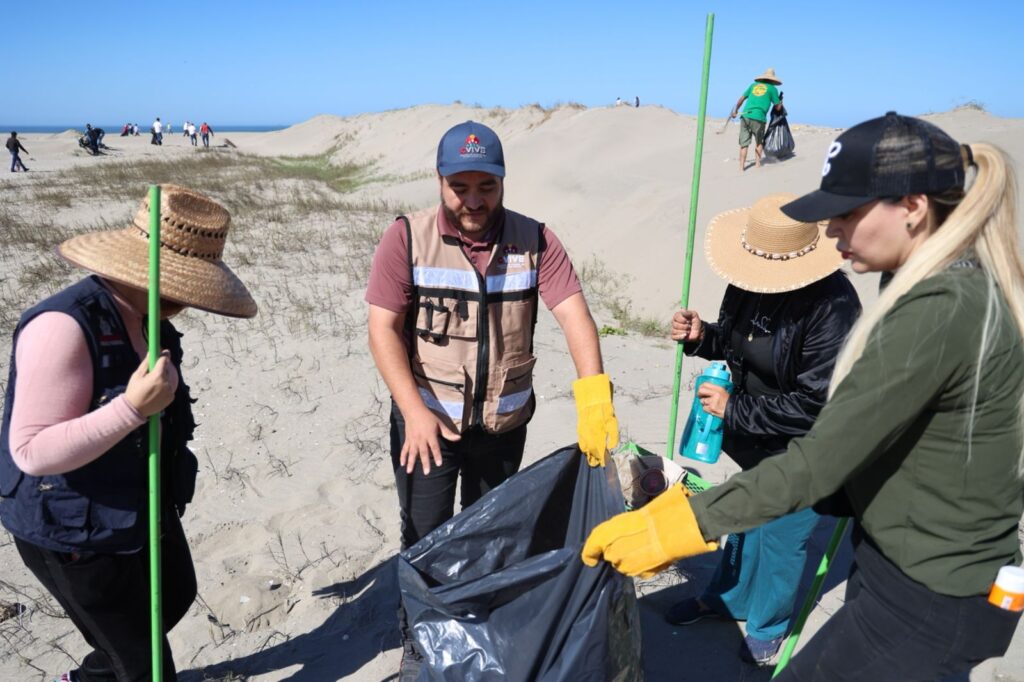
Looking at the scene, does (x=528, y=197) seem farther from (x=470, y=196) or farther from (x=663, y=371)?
(x=470, y=196)

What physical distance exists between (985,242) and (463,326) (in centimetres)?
136

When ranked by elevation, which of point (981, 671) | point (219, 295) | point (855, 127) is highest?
point (855, 127)

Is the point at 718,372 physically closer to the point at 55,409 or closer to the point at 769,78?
the point at 55,409

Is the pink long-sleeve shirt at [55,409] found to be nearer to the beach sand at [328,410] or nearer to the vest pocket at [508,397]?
the vest pocket at [508,397]

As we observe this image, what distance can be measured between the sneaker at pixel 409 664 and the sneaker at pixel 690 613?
104 centimetres

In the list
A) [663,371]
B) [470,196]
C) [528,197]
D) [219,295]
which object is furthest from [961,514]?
[528,197]

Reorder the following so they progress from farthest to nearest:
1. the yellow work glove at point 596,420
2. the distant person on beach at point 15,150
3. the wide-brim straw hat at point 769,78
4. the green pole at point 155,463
Result: 1. the distant person on beach at point 15,150
2. the wide-brim straw hat at point 769,78
3. the yellow work glove at point 596,420
4. the green pole at point 155,463

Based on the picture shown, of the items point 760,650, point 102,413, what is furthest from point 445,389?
point 760,650

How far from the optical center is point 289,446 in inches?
166

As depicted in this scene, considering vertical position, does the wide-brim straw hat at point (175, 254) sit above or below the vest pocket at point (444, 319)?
above

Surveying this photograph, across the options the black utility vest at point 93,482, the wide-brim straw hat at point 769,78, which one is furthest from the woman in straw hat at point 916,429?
the wide-brim straw hat at point 769,78

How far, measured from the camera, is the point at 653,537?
143 cm

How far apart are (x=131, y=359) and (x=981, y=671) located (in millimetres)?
2937

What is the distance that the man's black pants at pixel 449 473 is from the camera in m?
2.31
